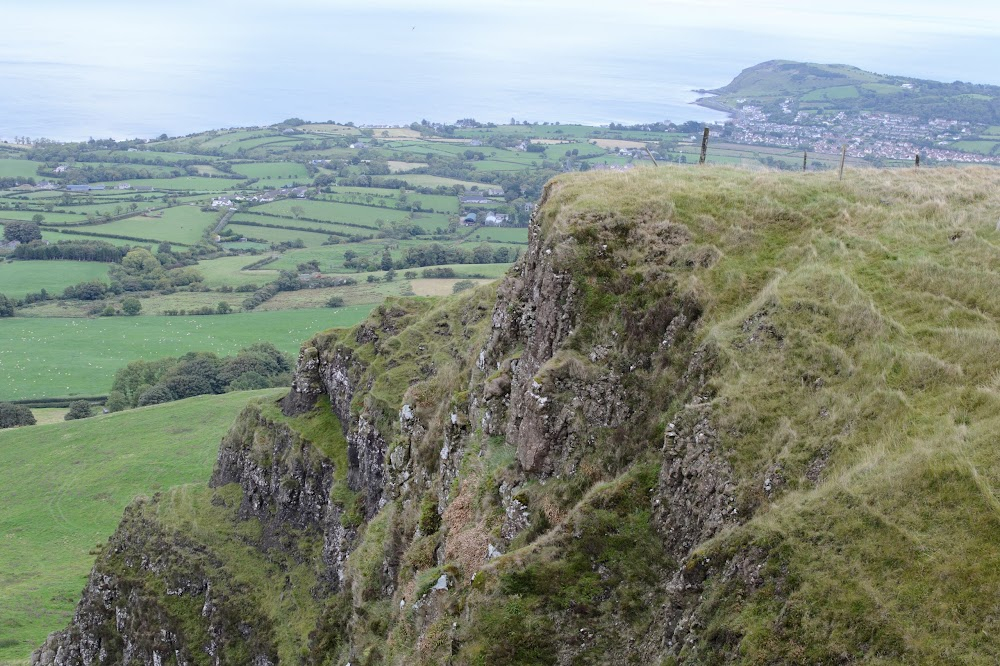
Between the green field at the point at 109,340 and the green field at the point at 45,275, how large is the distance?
656 inches

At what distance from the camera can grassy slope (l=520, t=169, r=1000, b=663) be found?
15539 millimetres

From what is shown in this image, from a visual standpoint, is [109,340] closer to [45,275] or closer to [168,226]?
[45,275]

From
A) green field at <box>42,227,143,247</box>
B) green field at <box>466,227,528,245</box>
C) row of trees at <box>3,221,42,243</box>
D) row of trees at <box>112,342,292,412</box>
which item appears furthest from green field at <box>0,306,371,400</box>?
green field at <box>466,227,528,245</box>

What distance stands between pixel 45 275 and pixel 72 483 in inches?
3503

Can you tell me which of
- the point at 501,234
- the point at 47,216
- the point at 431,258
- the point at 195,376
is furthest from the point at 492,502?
the point at 47,216

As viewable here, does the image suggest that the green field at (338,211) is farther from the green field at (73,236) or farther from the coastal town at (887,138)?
the coastal town at (887,138)

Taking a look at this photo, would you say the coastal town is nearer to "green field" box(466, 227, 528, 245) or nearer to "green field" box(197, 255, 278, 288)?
"green field" box(466, 227, 528, 245)

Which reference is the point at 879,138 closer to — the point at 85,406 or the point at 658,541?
the point at 85,406

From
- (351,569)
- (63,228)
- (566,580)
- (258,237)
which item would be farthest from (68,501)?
(63,228)

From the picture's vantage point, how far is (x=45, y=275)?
15662 cm

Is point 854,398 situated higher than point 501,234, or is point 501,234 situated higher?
point 854,398

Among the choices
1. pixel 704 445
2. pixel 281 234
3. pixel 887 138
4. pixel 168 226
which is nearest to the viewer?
pixel 704 445

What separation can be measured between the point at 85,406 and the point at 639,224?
92.8 meters

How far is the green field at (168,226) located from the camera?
575 feet
